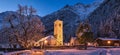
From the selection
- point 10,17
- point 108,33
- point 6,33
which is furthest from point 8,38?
point 108,33

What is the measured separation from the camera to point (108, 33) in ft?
432

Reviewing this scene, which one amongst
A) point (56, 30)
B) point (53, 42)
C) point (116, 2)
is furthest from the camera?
point (116, 2)

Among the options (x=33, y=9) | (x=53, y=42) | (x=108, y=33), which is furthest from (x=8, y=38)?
(x=108, y=33)

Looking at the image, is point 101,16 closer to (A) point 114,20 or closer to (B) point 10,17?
(A) point 114,20

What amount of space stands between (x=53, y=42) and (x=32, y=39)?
23136 mm

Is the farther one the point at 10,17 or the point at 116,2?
the point at 116,2

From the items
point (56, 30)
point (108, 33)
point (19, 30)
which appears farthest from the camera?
point (108, 33)

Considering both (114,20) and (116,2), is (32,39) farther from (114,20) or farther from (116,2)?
(116,2)

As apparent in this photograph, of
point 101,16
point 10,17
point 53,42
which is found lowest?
point 53,42

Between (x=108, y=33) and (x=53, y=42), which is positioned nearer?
(x=53, y=42)

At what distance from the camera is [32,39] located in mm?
73875

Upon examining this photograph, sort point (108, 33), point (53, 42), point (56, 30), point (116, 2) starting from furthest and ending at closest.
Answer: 1. point (116, 2)
2. point (108, 33)
3. point (56, 30)
4. point (53, 42)

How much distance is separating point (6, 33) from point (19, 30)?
3.90 metres

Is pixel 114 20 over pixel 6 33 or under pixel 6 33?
over
